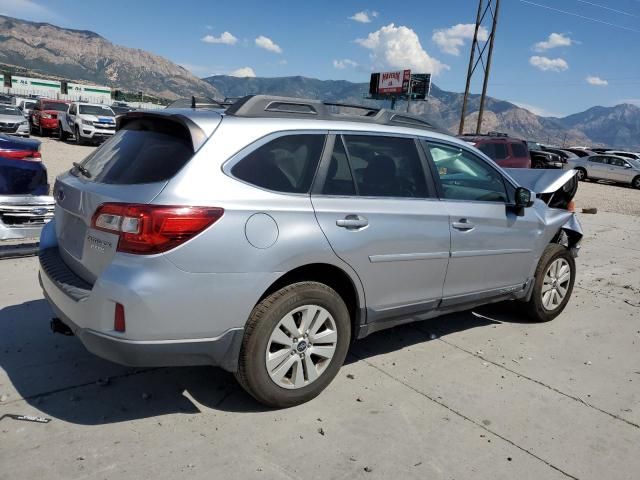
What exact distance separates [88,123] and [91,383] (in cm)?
2185

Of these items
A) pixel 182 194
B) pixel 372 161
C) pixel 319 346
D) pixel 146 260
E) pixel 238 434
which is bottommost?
pixel 238 434

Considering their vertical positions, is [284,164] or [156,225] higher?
[284,164]

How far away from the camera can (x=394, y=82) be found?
61531 mm

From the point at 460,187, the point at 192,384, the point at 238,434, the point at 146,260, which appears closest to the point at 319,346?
the point at 238,434

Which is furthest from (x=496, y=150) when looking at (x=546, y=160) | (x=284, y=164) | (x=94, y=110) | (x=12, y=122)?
(x=12, y=122)

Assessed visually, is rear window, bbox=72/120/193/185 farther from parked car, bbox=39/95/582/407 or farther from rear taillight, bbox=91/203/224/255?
rear taillight, bbox=91/203/224/255

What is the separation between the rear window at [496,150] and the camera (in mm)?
15864

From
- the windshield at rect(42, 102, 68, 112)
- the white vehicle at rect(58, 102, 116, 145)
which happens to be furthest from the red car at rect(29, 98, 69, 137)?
the white vehicle at rect(58, 102, 116, 145)

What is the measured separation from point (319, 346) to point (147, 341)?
1.05m

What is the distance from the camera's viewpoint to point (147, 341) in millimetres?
2662

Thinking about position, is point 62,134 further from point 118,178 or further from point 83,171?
point 118,178

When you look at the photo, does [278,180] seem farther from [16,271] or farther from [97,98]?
[97,98]

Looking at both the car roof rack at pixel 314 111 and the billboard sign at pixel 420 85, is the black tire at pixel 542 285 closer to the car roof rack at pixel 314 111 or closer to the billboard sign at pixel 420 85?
the car roof rack at pixel 314 111

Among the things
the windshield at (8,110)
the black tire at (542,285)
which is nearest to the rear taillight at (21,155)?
the black tire at (542,285)
